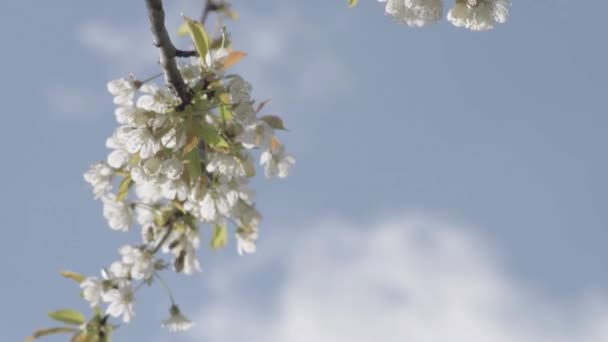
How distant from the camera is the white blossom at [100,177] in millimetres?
4422

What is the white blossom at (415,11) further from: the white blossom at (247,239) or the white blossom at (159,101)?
the white blossom at (247,239)

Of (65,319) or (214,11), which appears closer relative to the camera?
(214,11)

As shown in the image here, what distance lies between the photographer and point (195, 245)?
15.4ft

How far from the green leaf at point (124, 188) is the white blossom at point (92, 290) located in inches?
17.6

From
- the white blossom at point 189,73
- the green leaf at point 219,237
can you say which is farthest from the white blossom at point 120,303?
the white blossom at point 189,73

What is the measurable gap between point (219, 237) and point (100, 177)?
705mm

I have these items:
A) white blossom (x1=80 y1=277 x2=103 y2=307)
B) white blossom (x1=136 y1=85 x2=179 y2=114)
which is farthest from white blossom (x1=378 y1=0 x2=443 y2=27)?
white blossom (x1=80 y1=277 x2=103 y2=307)

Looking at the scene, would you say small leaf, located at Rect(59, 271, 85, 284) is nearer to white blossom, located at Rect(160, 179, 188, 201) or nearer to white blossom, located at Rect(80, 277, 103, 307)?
white blossom, located at Rect(80, 277, 103, 307)

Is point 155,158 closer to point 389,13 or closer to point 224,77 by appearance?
point 224,77

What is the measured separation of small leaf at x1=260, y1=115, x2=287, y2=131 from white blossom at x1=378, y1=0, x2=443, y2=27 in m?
0.97

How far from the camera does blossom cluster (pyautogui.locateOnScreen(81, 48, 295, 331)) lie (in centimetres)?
357

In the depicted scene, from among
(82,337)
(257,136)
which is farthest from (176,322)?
(257,136)

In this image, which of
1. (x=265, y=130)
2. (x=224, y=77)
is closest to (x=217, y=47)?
(x=224, y=77)

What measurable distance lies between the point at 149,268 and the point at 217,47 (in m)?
1.35
